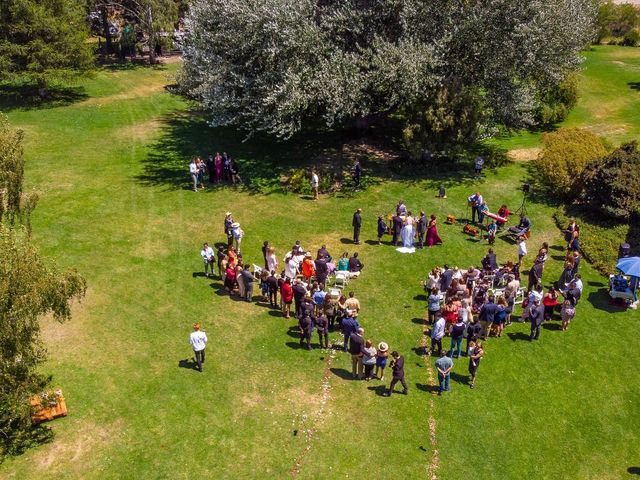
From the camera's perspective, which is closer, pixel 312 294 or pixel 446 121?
pixel 312 294

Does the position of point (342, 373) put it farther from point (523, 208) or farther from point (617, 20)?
point (617, 20)

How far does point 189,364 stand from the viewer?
62.2 ft

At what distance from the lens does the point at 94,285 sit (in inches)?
893

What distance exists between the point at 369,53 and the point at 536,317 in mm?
16999

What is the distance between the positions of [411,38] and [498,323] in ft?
55.1

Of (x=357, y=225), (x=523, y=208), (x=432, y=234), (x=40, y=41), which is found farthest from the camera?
(x=40, y=41)

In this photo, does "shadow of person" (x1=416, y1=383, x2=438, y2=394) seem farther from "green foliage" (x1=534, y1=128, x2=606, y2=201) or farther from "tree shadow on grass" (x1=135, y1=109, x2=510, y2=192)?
"green foliage" (x1=534, y1=128, x2=606, y2=201)

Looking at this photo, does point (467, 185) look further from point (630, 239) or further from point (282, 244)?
point (282, 244)

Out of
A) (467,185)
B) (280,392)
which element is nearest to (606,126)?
(467,185)

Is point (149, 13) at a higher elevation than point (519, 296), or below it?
higher

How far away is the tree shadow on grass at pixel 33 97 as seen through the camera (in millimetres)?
42812

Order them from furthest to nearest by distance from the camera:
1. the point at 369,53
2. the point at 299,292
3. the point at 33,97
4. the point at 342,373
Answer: the point at 33,97 < the point at 369,53 < the point at 299,292 < the point at 342,373

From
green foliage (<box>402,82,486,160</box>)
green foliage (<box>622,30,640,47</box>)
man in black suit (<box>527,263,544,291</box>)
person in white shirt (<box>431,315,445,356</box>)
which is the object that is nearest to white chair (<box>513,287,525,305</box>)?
man in black suit (<box>527,263,544,291</box>)

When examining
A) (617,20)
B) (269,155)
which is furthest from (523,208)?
(617,20)
